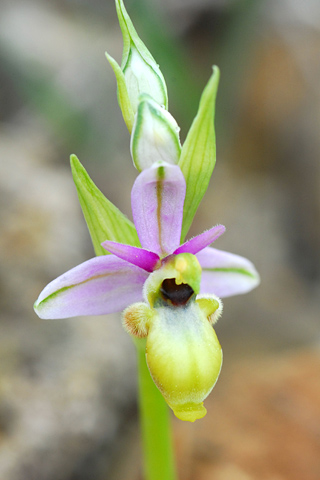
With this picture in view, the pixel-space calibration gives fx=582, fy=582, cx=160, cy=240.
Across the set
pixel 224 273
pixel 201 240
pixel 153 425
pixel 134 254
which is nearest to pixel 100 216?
pixel 134 254

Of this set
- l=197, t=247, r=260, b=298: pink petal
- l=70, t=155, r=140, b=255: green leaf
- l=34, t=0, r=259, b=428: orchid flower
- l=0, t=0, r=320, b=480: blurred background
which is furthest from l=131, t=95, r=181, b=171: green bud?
l=0, t=0, r=320, b=480: blurred background

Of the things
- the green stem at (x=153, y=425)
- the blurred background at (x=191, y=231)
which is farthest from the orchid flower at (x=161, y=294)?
the blurred background at (x=191, y=231)

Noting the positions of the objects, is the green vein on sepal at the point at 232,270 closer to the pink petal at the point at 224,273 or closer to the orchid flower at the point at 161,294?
the pink petal at the point at 224,273

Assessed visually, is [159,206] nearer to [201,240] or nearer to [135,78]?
[201,240]

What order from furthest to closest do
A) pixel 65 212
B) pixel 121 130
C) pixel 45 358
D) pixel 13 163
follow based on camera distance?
pixel 121 130, pixel 13 163, pixel 65 212, pixel 45 358

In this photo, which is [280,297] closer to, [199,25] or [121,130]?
[121,130]

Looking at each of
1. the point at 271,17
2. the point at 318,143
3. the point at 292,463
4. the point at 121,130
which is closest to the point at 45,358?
the point at 292,463
